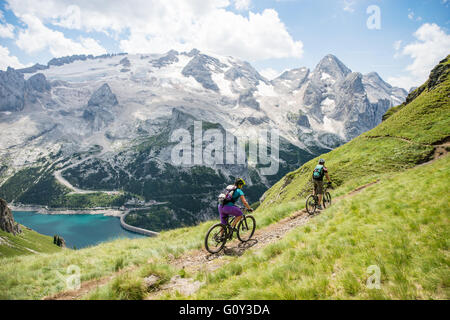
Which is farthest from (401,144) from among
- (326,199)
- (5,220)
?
(5,220)

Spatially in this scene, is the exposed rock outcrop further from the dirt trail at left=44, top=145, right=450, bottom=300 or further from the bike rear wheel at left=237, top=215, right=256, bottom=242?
the bike rear wheel at left=237, top=215, right=256, bottom=242

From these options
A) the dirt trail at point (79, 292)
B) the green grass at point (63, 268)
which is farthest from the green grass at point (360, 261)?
the dirt trail at point (79, 292)

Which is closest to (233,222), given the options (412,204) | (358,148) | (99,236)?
(412,204)

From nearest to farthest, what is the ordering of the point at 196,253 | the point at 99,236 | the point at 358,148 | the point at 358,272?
the point at 358,272 → the point at 196,253 → the point at 358,148 → the point at 99,236

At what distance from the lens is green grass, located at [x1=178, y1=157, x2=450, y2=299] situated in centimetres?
567

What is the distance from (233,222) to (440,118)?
48.2 metres

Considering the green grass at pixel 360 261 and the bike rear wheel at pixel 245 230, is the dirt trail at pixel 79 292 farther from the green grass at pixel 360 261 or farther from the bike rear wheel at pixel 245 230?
the bike rear wheel at pixel 245 230

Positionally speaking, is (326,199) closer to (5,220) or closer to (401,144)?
(401,144)

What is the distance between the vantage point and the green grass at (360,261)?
5668 mm

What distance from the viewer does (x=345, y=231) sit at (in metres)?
9.71

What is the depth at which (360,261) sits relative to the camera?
700 cm

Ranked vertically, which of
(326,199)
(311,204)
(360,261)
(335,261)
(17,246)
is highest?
(326,199)

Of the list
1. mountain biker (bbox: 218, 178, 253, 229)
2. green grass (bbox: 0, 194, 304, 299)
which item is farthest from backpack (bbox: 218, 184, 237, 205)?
green grass (bbox: 0, 194, 304, 299)
